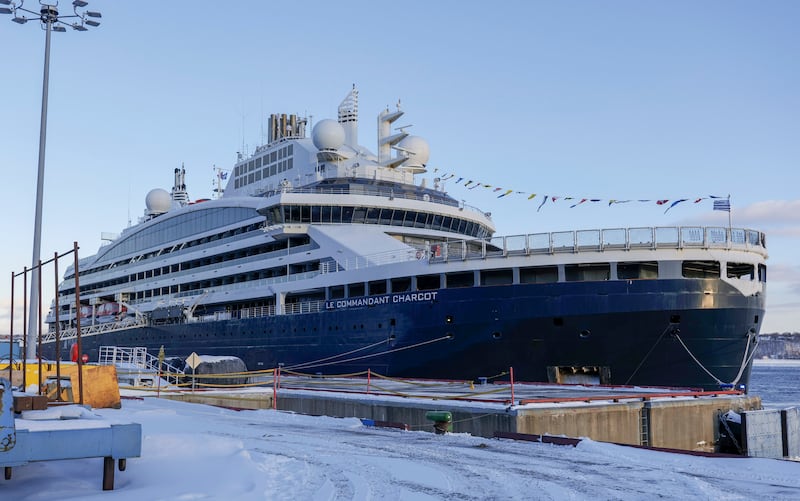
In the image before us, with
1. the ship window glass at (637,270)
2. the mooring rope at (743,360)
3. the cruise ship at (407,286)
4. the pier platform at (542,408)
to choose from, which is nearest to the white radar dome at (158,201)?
the cruise ship at (407,286)

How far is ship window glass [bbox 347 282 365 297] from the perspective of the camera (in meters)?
32.7

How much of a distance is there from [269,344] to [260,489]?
28795mm

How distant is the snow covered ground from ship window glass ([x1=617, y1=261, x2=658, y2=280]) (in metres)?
13.6

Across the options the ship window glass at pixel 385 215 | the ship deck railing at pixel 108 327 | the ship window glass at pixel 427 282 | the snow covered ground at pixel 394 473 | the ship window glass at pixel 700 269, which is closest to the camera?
the snow covered ground at pixel 394 473

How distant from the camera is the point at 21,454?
290 inches

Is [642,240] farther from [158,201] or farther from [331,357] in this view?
[158,201]

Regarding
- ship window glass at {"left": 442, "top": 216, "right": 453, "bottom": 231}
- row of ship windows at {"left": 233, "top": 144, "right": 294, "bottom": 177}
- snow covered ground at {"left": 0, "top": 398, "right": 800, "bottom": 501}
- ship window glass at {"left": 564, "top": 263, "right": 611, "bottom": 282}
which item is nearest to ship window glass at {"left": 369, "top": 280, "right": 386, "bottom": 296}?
ship window glass at {"left": 564, "top": 263, "right": 611, "bottom": 282}

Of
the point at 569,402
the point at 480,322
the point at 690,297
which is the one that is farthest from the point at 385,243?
the point at 569,402

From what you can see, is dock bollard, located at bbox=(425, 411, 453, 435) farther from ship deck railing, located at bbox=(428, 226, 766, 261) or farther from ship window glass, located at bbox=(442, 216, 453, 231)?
ship window glass, located at bbox=(442, 216, 453, 231)

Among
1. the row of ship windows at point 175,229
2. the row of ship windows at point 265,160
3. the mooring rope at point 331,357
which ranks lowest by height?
the mooring rope at point 331,357

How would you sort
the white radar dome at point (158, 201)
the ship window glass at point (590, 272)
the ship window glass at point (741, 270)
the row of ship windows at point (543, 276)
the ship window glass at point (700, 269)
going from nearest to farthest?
the ship window glass at point (700, 269), the row of ship windows at point (543, 276), the ship window glass at point (590, 272), the ship window glass at point (741, 270), the white radar dome at point (158, 201)

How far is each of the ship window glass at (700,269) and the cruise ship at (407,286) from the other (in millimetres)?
48

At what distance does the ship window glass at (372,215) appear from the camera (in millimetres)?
39000

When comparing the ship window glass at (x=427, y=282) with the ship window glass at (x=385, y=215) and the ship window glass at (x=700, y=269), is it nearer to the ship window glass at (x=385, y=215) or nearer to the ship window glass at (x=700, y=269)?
the ship window glass at (x=700, y=269)
